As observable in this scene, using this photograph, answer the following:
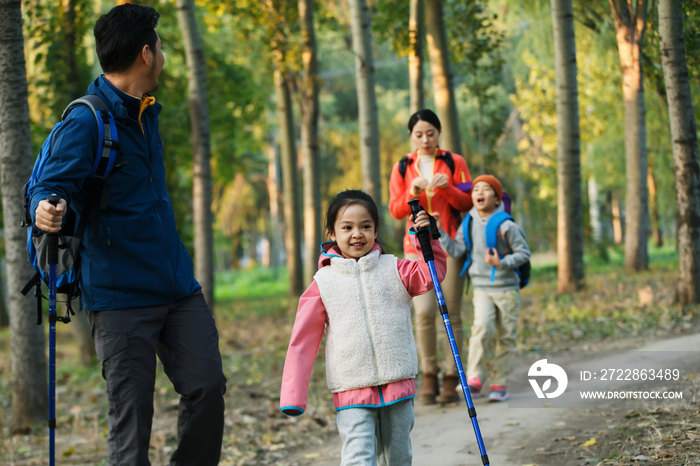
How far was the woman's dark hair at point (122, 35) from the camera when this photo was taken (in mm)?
3248

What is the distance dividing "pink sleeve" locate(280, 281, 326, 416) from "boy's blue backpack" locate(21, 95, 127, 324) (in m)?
1.06

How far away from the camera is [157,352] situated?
11.4 feet

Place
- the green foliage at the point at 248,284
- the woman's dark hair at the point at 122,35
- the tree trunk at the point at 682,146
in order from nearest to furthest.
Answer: the woman's dark hair at the point at 122,35
the tree trunk at the point at 682,146
the green foliage at the point at 248,284

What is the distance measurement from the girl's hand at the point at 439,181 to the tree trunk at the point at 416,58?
5.92 meters

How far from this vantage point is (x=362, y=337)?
3.17m

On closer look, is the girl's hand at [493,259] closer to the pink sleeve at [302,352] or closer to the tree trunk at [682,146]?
the pink sleeve at [302,352]

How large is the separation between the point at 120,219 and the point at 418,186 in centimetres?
247

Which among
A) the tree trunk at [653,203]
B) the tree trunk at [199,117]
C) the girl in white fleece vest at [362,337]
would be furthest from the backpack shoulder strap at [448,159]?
the tree trunk at [653,203]

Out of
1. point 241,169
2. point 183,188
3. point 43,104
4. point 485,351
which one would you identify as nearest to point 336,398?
point 485,351

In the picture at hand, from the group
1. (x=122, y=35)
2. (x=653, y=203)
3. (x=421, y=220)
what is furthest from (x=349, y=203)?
(x=653, y=203)

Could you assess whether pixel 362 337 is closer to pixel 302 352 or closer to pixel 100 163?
pixel 302 352

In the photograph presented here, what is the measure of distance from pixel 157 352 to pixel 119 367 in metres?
0.37

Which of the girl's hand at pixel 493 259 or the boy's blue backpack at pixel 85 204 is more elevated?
the boy's blue backpack at pixel 85 204

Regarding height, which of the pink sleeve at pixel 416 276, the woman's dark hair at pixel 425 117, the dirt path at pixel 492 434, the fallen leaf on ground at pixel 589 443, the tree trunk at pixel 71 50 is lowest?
the dirt path at pixel 492 434
